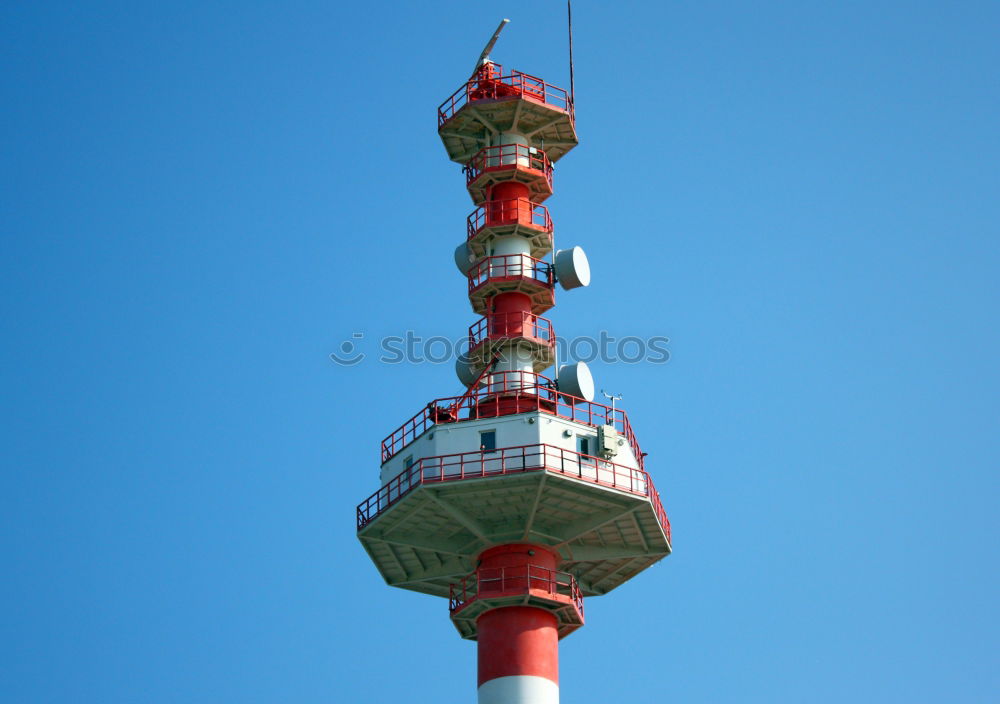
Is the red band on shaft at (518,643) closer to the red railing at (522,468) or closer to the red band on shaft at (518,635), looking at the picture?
the red band on shaft at (518,635)

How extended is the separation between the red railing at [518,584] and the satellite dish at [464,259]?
14.4 metres

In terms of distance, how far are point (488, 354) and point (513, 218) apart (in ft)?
21.9

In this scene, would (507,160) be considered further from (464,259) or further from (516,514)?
(516,514)

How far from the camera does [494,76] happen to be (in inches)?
2534

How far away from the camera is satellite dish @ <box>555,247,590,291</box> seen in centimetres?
5753

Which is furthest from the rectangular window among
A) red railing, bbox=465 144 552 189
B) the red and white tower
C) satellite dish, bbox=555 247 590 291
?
red railing, bbox=465 144 552 189

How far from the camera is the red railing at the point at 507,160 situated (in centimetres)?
6194

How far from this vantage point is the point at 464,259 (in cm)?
6091

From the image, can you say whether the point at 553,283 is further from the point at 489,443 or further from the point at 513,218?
the point at 489,443

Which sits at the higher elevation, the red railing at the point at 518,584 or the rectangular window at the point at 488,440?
the rectangular window at the point at 488,440

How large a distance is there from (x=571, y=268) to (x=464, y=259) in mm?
5452

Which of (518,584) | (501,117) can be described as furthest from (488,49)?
(518,584)

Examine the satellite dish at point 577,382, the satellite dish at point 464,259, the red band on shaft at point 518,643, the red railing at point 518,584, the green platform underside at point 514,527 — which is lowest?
the red band on shaft at point 518,643

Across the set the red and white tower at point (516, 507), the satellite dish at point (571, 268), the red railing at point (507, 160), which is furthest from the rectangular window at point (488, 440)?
the red railing at point (507, 160)
